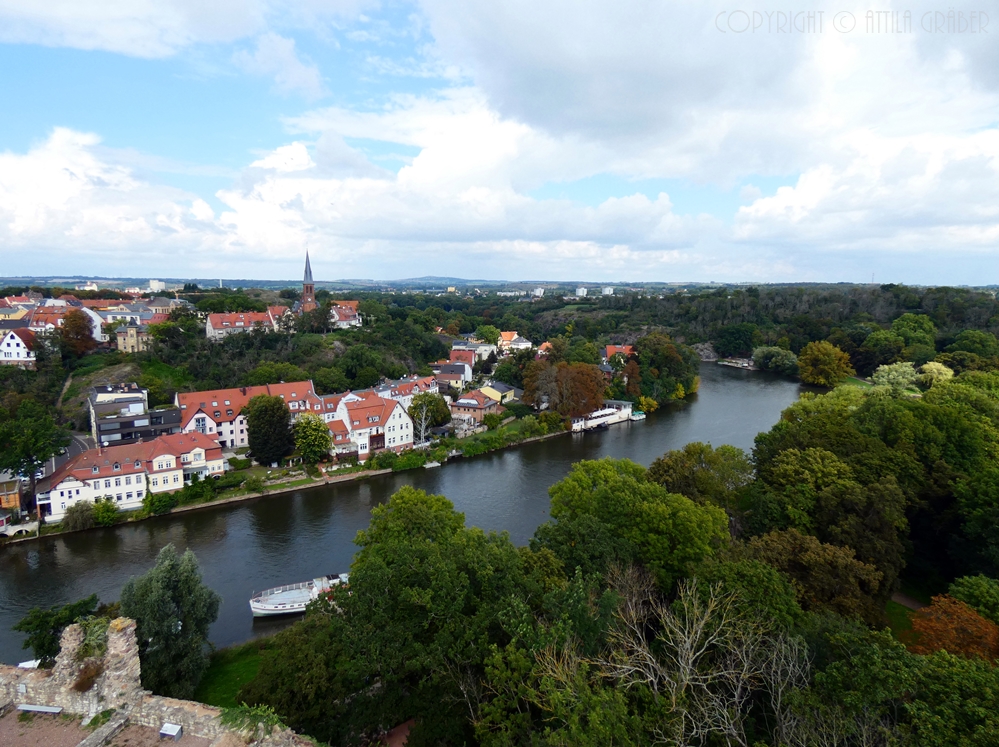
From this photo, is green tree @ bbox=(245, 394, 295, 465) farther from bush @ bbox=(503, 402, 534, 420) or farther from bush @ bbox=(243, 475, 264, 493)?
bush @ bbox=(503, 402, 534, 420)

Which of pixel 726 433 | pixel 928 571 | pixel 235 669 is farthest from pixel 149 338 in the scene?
pixel 928 571

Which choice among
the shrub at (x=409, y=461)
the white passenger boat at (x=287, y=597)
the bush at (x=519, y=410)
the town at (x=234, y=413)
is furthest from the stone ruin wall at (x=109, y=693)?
the bush at (x=519, y=410)

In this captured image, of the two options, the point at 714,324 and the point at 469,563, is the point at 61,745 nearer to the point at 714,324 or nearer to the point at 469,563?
the point at 469,563

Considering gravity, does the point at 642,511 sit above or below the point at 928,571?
above

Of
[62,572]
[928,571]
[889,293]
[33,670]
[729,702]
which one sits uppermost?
[889,293]

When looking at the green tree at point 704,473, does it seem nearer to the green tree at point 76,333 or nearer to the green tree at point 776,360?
the green tree at point 76,333

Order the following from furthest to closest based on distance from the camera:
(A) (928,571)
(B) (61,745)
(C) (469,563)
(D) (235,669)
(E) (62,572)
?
(E) (62,572) → (A) (928,571) → (D) (235,669) → (C) (469,563) → (B) (61,745)

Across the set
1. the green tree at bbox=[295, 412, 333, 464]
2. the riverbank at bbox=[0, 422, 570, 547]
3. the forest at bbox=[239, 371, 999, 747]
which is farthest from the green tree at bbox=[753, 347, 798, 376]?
the green tree at bbox=[295, 412, 333, 464]
